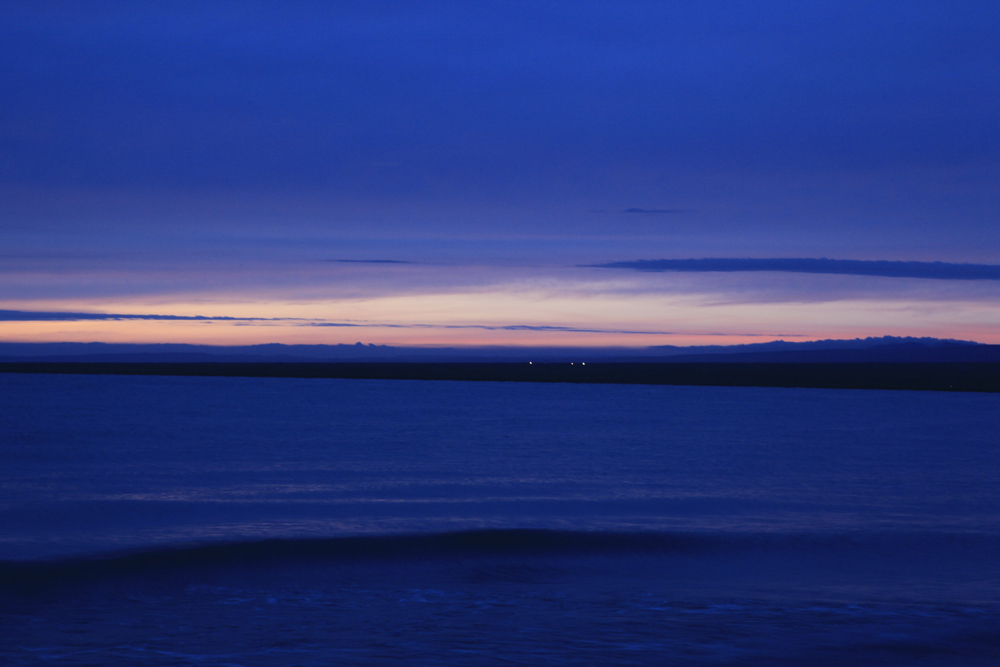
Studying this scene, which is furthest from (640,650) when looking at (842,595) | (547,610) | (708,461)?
(708,461)

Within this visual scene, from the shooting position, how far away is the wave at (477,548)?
10.5m

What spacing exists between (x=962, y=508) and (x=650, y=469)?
334 inches

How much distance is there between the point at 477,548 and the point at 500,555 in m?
0.56

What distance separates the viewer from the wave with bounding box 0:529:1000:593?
1055 cm

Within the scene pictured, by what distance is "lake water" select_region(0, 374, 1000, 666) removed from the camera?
7.25 metres

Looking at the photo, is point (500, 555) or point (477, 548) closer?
→ point (500, 555)

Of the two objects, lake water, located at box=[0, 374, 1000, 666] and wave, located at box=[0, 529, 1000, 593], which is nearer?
lake water, located at box=[0, 374, 1000, 666]

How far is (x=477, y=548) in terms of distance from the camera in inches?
472

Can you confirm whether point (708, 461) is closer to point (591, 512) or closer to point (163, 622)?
point (591, 512)

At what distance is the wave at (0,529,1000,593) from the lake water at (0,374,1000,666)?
63 millimetres

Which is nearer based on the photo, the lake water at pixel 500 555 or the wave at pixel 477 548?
the lake water at pixel 500 555

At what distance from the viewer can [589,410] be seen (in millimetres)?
51781

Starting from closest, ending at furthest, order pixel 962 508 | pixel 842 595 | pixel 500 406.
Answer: pixel 842 595
pixel 962 508
pixel 500 406

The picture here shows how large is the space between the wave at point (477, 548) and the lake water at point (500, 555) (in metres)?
0.06
